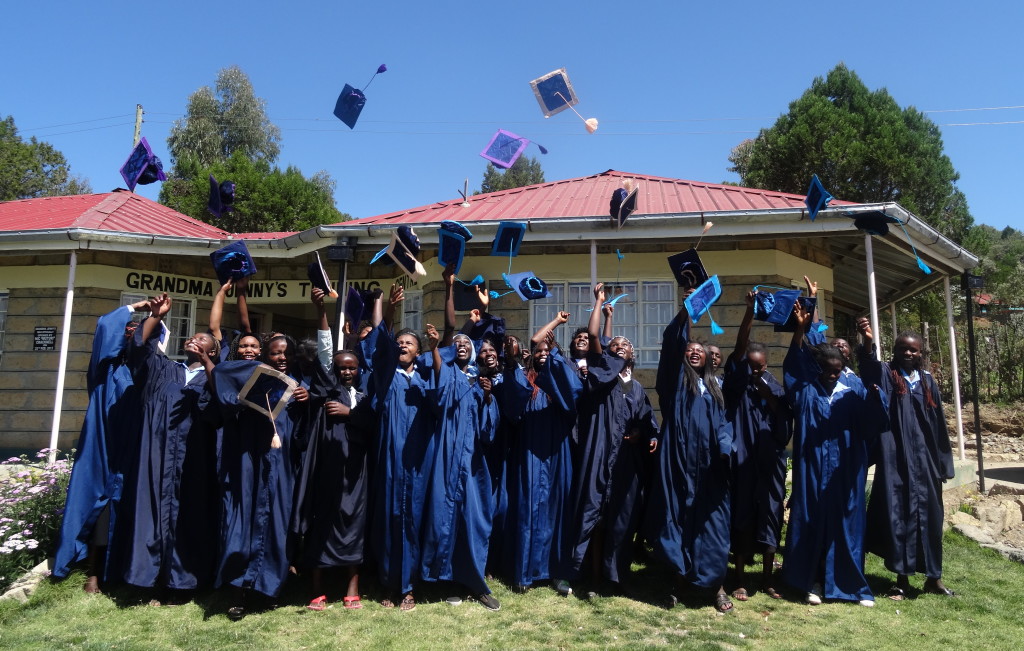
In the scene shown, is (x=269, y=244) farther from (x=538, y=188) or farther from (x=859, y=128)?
(x=859, y=128)

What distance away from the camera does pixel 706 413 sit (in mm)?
4676

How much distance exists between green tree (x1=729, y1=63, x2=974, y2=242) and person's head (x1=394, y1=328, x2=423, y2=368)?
18.2 metres

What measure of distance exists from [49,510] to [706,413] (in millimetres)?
4670

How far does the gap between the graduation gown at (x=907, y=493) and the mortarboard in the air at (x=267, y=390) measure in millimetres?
3916

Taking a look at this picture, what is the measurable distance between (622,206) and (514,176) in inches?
1575

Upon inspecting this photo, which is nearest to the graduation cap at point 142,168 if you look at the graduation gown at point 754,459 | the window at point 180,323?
the window at point 180,323

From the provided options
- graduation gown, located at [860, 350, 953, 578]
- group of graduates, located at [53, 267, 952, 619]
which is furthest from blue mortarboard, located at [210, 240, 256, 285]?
graduation gown, located at [860, 350, 953, 578]

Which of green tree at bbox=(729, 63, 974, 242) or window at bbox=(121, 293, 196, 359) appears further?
green tree at bbox=(729, 63, 974, 242)

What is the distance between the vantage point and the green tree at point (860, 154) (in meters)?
19.6

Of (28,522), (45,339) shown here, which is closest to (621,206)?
(28,522)

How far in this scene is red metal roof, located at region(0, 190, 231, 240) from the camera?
9992mm

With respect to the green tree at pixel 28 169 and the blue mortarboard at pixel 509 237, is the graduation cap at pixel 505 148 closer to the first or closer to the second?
the blue mortarboard at pixel 509 237

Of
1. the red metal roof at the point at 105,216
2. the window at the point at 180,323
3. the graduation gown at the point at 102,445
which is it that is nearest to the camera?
the graduation gown at the point at 102,445

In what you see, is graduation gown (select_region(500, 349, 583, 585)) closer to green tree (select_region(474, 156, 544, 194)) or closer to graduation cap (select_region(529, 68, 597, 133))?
graduation cap (select_region(529, 68, 597, 133))
